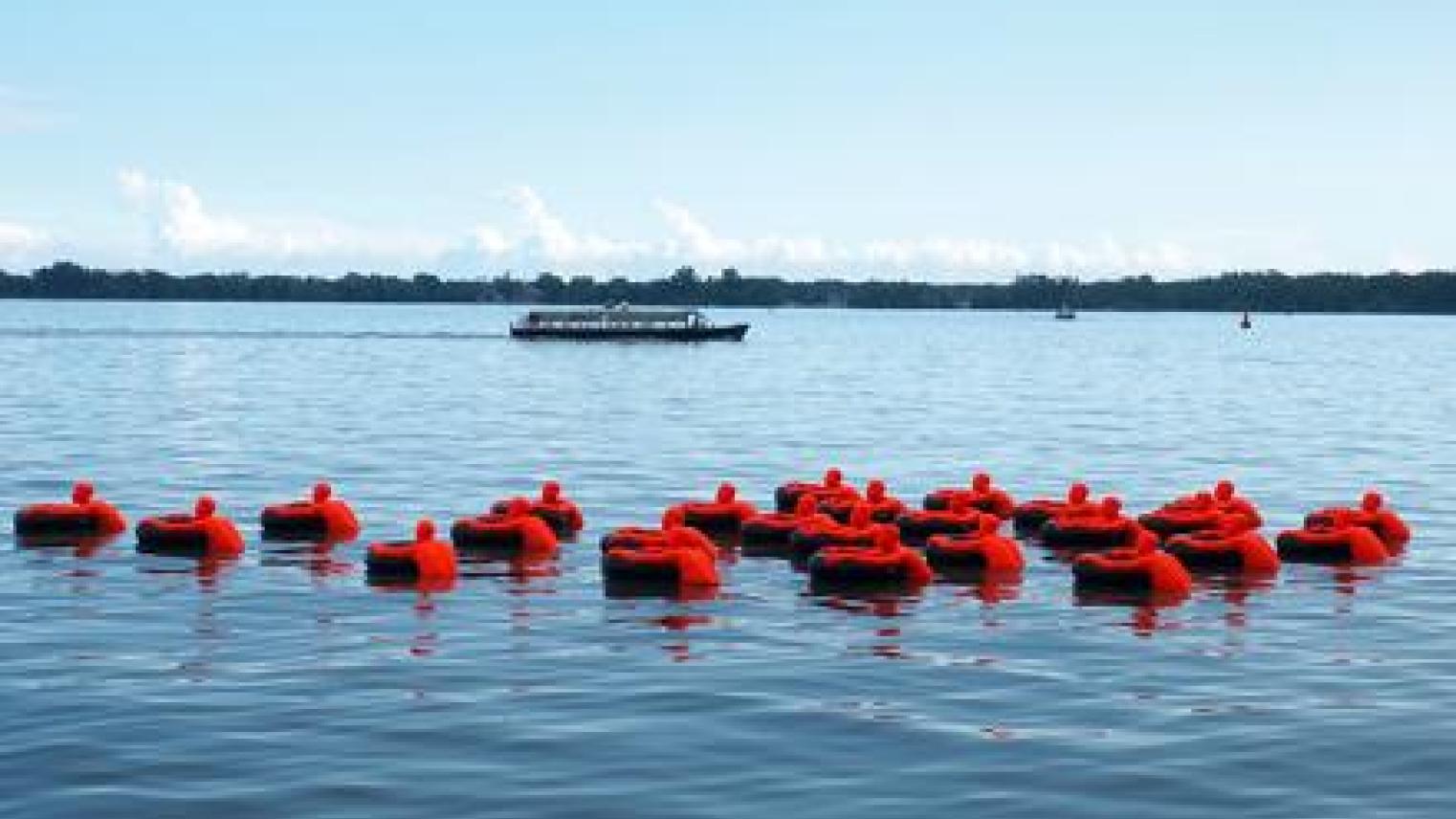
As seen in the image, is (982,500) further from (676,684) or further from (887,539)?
(676,684)

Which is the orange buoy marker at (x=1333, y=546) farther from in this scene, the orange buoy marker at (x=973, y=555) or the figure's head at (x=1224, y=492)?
the orange buoy marker at (x=973, y=555)

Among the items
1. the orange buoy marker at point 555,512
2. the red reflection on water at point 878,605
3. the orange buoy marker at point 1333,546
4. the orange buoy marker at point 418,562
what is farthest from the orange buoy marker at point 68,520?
the orange buoy marker at point 1333,546

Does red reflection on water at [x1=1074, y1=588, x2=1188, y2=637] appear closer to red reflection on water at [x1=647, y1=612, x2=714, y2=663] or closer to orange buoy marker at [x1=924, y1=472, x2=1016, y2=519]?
red reflection on water at [x1=647, y1=612, x2=714, y2=663]

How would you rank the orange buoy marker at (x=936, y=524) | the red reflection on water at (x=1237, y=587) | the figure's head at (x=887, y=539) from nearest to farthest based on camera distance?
the red reflection on water at (x=1237, y=587) → the figure's head at (x=887, y=539) → the orange buoy marker at (x=936, y=524)

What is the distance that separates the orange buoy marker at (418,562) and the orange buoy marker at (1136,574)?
11989mm

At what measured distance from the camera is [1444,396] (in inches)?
4914

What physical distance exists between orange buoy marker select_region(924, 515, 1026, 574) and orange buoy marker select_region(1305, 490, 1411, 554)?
8.65 metres

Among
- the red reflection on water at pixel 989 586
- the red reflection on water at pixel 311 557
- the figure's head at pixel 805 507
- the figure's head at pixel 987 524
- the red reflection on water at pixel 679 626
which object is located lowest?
the red reflection on water at pixel 311 557

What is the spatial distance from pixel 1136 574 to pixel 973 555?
366 cm

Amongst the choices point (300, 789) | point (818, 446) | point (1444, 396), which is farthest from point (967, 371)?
point (300, 789)

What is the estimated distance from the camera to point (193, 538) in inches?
1645

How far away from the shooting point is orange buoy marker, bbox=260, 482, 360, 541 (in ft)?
146

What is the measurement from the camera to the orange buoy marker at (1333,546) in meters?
42.1

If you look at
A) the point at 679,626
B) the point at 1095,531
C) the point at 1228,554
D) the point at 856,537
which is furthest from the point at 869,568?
the point at 1228,554
